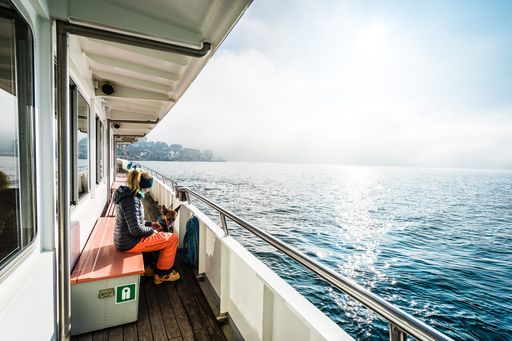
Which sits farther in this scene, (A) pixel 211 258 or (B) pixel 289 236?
(B) pixel 289 236

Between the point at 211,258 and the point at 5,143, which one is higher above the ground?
the point at 5,143

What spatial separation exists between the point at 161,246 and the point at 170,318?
0.70 m

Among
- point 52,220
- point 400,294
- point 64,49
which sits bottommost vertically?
point 400,294

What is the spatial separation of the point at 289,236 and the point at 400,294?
6756 mm

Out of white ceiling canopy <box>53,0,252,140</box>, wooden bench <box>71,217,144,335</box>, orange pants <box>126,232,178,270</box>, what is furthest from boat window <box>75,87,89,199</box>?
wooden bench <box>71,217,144,335</box>

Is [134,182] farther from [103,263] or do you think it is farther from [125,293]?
[125,293]

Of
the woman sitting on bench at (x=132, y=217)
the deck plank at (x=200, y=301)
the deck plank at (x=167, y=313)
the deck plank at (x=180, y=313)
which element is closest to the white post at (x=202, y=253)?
the deck plank at (x=200, y=301)

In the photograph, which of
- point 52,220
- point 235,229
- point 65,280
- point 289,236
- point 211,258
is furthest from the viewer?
point 289,236

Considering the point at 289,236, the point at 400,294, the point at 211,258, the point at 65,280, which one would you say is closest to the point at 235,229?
the point at 289,236

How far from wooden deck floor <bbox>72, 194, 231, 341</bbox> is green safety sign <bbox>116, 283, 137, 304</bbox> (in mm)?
229

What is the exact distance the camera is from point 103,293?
2.07 m

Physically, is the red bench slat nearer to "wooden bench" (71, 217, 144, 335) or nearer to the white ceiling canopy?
"wooden bench" (71, 217, 144, 335)

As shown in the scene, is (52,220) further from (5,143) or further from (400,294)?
(400,294)

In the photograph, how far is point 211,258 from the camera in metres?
2.74
